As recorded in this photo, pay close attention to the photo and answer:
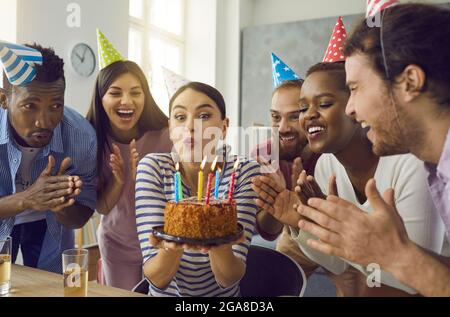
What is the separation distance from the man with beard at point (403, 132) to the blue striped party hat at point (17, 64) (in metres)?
1.11

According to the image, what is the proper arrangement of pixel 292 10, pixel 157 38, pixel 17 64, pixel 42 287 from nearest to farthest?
pixel 42 287
pixel 17 64
pixel 157 38
pixel 292 10

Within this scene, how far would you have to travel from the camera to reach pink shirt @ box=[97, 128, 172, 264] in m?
1.60

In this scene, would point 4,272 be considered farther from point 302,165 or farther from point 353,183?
point 353,183

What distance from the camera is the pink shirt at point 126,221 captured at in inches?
63.2

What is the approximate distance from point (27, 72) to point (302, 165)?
102cm

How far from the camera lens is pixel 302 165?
1.34 metres

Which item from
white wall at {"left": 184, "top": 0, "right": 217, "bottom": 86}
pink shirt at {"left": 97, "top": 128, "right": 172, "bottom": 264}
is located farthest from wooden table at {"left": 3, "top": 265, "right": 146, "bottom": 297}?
white wall at {"left": 184, "top": 0, "right": 217, "bottom": 86}

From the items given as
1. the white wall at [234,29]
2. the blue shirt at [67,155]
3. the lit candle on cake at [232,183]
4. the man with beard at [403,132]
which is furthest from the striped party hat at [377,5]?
the blue shirt at [67,155]

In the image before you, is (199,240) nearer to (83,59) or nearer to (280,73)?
(280,73)

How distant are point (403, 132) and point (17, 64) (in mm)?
1300

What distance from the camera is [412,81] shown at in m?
1.02

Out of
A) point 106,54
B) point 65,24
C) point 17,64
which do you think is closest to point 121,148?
point 106,54

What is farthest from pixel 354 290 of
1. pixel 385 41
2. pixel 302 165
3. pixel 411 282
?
pixel 385 41

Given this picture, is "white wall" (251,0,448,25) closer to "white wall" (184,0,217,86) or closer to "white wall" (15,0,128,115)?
"white wall" (184,0,217,86)
